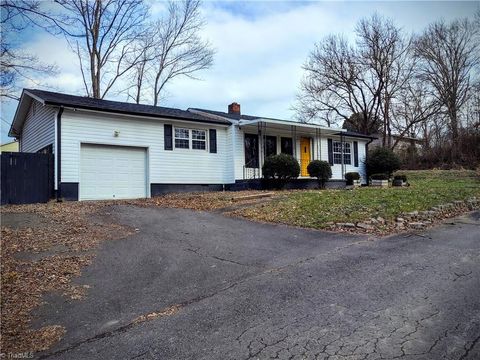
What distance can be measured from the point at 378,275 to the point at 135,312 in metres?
3.38

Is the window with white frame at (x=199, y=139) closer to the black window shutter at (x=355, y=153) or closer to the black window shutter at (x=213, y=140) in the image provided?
the black window shutter at (x=213, y=140)

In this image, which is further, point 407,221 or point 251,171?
point 251,171

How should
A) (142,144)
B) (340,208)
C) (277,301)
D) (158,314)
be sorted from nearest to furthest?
(158,314), (277,301), (340,208), (142,144)

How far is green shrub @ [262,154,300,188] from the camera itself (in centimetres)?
1797

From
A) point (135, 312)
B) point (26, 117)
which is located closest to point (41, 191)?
point (26, 117)

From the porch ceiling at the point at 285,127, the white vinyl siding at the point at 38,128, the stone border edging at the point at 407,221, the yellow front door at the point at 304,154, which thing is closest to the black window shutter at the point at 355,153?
the porch ceiling at the point at 285,127

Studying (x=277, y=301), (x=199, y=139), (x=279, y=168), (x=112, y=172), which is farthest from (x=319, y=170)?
(x=277, y=301)

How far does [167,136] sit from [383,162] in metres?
13.7

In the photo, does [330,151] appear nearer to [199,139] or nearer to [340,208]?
[199,139]

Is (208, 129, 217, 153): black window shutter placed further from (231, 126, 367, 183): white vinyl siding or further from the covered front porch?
the covered front porch

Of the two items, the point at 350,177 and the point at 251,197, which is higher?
the point at 350,177

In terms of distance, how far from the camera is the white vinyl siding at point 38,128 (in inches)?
Result: 583

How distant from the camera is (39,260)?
6.39 metres

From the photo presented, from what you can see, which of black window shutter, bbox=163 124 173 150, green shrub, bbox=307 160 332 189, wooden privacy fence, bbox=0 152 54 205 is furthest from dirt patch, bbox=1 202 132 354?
green shrub, bbox=307 160 332 189
